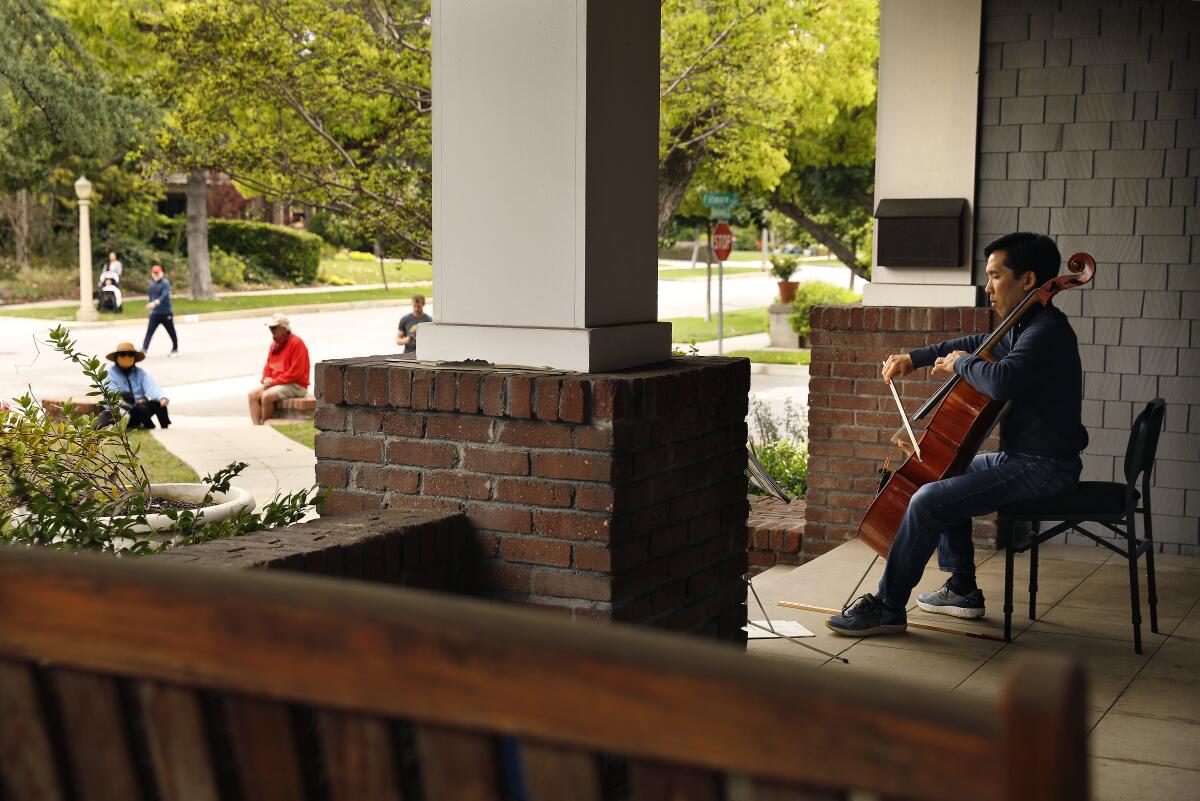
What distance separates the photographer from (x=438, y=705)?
3.31 ft

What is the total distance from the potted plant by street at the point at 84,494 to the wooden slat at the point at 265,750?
78.9 inches

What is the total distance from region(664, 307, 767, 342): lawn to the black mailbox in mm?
19190

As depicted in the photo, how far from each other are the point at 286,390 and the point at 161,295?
8.70 metres

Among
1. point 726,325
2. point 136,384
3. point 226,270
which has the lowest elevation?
point 726,325

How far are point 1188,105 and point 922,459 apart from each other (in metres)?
2.83

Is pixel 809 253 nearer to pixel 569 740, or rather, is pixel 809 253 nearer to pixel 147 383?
pixel 147 383

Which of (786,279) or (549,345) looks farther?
(786,279)

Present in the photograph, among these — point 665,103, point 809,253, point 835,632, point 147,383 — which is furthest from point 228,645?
point 809,253

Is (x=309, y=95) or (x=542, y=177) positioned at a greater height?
(x=309, y=95)

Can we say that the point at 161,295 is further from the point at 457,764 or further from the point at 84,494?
the point at 457,764

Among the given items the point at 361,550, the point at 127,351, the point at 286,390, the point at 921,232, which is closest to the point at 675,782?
the point at 361,550

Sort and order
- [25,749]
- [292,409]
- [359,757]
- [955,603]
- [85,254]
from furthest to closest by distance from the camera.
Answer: [85,254]
[292,409]
[955,603]
[25,749]
[359,757]

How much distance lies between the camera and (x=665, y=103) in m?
18.1

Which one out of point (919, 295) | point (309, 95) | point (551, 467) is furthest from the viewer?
point (309, 95)
